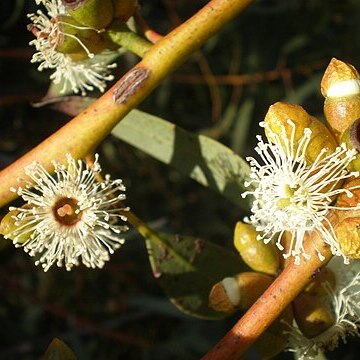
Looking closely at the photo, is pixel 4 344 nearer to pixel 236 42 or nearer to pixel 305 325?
pixel 236 42

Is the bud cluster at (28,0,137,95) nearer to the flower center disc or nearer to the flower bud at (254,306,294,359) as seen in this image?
the flower center disc

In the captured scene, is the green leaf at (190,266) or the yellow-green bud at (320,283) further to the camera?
the green leaf at (190,266)

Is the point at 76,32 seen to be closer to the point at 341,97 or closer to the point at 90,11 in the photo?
the point at 90,11

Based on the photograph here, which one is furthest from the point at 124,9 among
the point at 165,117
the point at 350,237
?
the point at 165,117

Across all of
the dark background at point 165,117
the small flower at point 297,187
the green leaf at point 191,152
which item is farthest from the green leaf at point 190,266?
the dark background at point 165,117

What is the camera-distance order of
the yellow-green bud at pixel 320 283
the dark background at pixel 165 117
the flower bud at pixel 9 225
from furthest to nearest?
the dark background at pixel 165 117, the yellow-green bud at pixel 320 283, the flower bud at pixel 9 225

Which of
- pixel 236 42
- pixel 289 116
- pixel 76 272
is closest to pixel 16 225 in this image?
pixel 289 116

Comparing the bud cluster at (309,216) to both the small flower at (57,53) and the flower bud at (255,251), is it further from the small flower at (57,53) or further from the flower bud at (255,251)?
the small flower at (57,53)
